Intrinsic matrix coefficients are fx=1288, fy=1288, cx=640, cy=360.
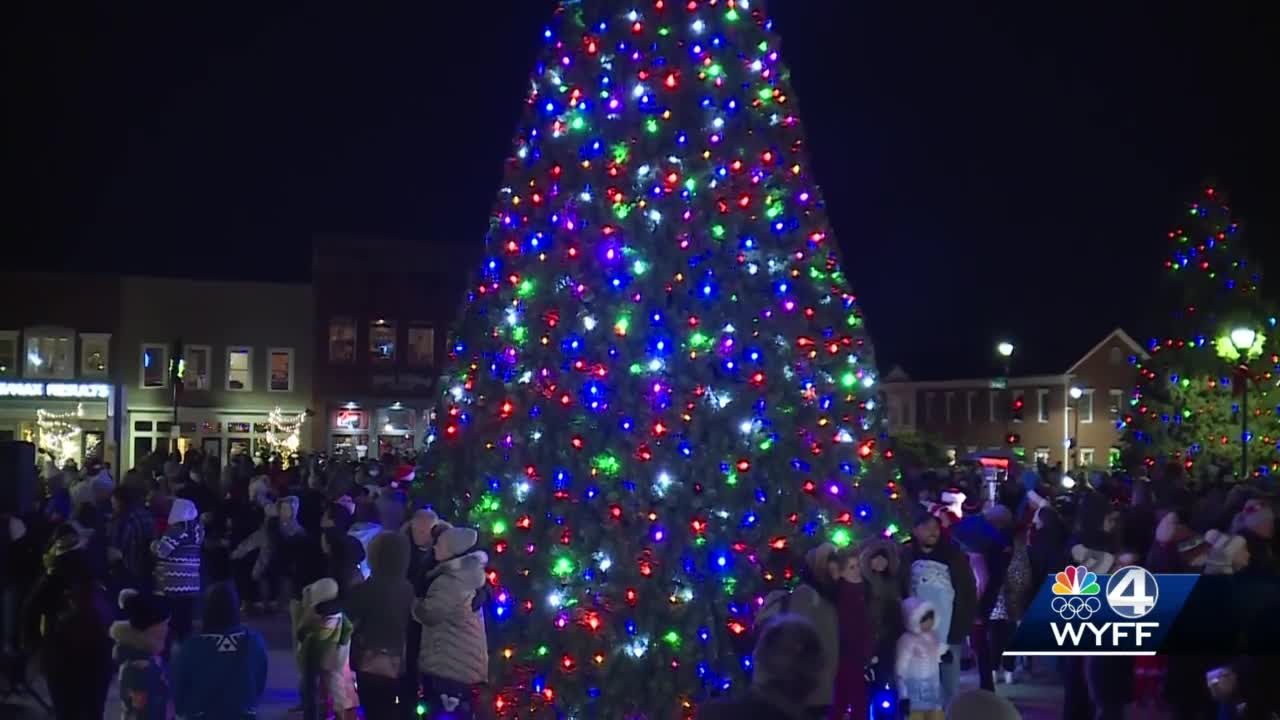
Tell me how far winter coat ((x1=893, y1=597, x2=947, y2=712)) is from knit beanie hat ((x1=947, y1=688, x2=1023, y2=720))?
4.78m

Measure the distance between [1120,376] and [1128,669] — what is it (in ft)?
171

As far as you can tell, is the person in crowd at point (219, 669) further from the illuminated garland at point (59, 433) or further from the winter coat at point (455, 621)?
the illuminated garland at point (59, 433)

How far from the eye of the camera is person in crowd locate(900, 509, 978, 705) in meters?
9.16

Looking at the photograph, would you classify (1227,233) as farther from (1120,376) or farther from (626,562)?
(626,562)

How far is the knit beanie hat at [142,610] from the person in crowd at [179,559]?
3998mm

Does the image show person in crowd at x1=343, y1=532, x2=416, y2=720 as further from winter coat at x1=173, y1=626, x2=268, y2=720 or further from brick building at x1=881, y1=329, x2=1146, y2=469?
brick building at x1=881, y1=329, x2=1146, y2=469

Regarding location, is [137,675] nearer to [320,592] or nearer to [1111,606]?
[320,592]

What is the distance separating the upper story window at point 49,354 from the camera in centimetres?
4084

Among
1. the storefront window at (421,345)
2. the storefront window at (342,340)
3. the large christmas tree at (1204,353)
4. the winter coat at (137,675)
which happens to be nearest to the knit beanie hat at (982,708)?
the winter coat at (137,675)

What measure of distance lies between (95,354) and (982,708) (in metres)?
42.1

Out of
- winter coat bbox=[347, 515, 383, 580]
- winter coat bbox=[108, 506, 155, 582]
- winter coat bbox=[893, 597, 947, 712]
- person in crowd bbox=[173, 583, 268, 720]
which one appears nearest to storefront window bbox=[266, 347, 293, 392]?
winter coat bbox=[108, 506, 155, 582]

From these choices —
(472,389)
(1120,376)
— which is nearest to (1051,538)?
(472,389)

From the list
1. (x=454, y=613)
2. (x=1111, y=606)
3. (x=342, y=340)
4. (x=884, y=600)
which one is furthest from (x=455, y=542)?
(x=342, y=340)

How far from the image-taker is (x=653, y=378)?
905cm
